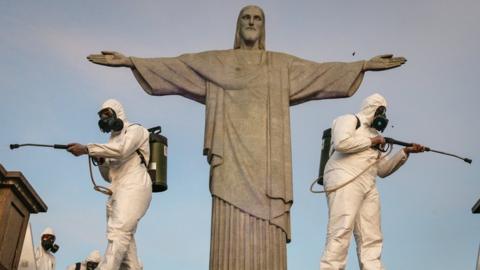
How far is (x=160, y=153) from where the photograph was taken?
1227 cm

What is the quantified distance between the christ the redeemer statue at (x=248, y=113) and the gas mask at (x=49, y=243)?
187 inches

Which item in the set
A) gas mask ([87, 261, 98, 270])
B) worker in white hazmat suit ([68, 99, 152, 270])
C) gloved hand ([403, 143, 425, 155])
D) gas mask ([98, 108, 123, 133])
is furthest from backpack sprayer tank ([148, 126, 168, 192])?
gas mask ([87, 261, 98, 270])

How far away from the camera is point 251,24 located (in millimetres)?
13062

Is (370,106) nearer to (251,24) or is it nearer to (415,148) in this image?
(415,148)

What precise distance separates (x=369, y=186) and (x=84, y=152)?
3.66 meters

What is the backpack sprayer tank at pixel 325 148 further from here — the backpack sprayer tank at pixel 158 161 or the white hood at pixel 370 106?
the backpack sprayer tank at pixel 158 161

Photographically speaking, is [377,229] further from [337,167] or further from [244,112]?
[244,112]

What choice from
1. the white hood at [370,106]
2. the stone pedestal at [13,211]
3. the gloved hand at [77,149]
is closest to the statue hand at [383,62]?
the white hood at [370,106]

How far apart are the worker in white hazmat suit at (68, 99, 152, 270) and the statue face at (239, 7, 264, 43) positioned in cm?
233

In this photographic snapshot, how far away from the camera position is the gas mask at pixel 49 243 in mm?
16109

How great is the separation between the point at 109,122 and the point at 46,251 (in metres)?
5.55

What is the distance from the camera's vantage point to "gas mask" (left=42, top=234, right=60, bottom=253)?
16.1 m

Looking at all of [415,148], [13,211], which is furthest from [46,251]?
[415,148]

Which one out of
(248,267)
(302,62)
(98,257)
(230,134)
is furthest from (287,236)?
(98,257)
